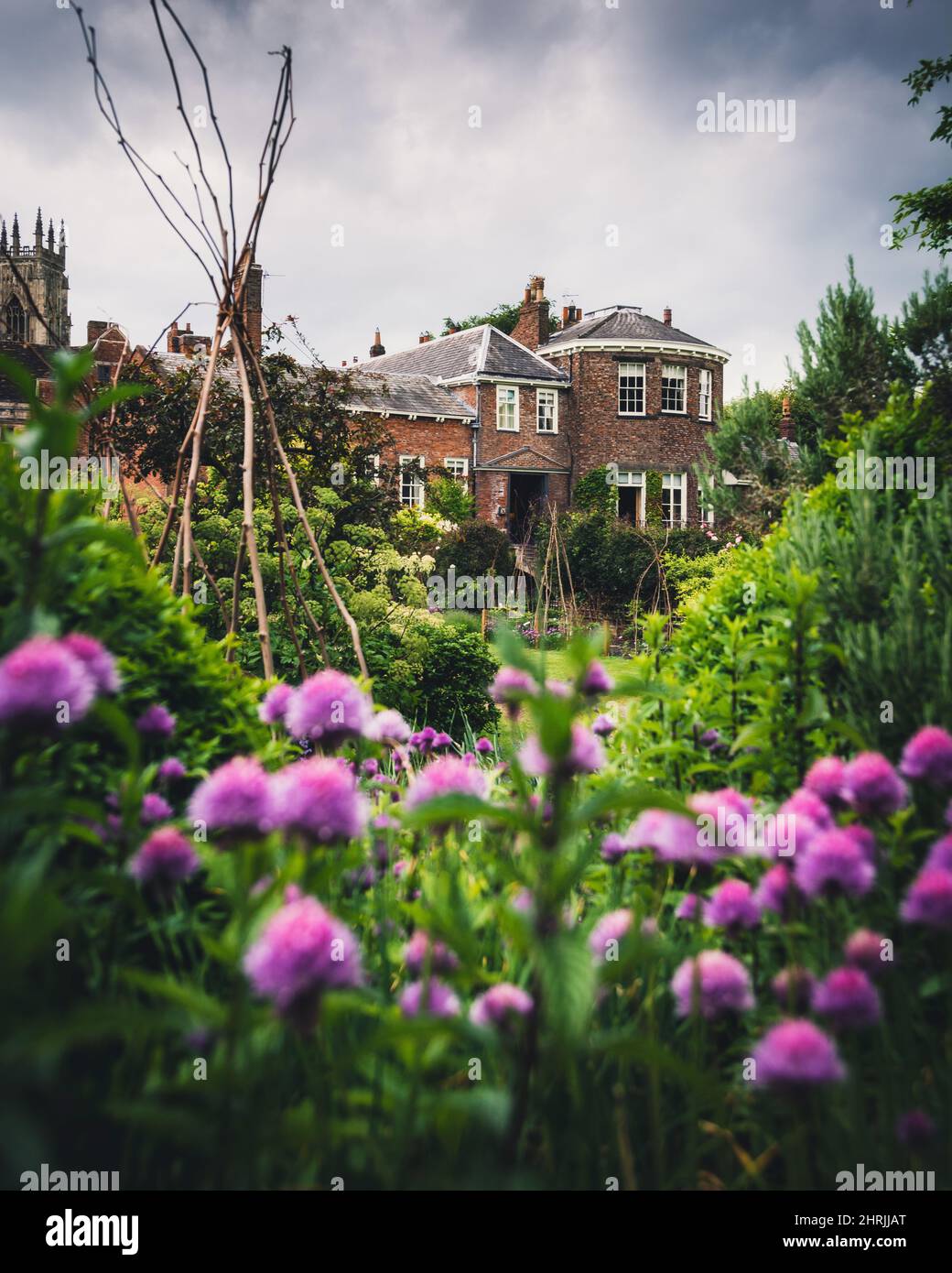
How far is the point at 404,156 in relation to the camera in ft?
19.0

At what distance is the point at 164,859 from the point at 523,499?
2963 centimetres

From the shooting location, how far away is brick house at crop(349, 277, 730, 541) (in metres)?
29.0

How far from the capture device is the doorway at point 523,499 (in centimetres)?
2952

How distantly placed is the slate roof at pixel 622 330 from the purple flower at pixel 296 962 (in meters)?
31.1

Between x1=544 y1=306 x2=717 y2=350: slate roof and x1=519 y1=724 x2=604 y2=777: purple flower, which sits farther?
x1=544 y1=306 x2=717 y2=350: slate roof

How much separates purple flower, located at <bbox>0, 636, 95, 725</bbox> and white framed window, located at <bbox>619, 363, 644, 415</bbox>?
3079cm

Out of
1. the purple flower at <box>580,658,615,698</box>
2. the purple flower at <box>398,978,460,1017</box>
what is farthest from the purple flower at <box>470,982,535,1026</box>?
the purple flower at <box>580,658,615,698</box>

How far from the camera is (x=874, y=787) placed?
1.45 metres

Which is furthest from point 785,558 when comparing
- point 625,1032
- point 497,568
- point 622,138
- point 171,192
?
point 497,568

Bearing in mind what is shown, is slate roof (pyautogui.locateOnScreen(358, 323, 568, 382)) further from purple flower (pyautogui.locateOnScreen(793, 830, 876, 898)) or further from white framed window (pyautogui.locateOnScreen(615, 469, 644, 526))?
purple flower (pyautogui.locateOnScreen(793, 830, 876, 898))

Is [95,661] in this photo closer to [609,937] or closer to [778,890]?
[609,937]

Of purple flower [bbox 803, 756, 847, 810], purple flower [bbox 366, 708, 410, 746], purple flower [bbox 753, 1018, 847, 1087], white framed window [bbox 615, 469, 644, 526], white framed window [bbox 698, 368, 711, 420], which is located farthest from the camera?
white framed window [bbox 698, 368, 711, 420]

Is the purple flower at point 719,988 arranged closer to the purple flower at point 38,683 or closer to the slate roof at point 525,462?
the purple flower at point 38,683

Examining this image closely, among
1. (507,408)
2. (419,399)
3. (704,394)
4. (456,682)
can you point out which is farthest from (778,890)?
(704,394)
